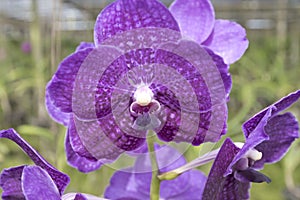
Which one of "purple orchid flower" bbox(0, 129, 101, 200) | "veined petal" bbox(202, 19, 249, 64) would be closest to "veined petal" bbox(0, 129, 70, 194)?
"purple orchid flower" bbox(0, 129, 101, 200)

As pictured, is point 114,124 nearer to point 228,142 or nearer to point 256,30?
point 228,142

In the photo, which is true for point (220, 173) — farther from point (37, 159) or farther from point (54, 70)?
point (54, 70)

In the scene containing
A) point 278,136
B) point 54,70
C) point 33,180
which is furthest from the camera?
point 54,70

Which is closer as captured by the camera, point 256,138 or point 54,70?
point 256,138

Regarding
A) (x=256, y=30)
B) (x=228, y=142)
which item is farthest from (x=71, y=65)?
(x=256, y=30)

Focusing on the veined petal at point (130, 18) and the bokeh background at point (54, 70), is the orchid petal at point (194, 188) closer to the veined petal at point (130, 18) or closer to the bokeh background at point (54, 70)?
the bokeh background at point (54, 70)

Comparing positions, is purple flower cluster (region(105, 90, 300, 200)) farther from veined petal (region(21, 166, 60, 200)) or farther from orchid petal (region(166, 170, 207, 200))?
veined petal (region(21, 166, 60, 200))

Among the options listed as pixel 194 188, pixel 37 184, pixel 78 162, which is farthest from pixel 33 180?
pixel 194 188
